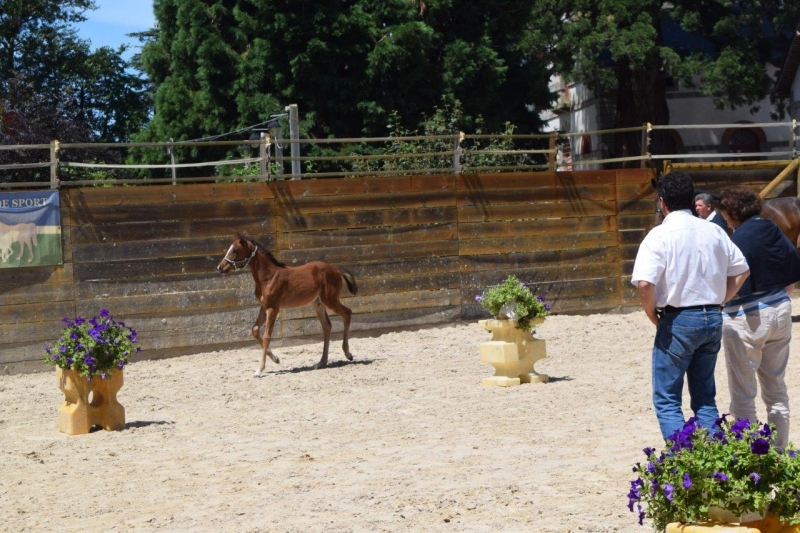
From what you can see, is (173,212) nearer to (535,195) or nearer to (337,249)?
(337,249)

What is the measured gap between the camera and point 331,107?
26.4 metres

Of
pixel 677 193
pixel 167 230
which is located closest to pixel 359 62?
pixel 167 230

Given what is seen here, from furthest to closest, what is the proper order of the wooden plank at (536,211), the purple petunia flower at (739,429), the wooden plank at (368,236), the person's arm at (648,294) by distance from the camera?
the wooden plank at (536,211) → the wooden plank at (368,236) → the person's arm at (648,294) → the purple petunia flower at (739,429)

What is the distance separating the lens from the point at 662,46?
31.1 metres

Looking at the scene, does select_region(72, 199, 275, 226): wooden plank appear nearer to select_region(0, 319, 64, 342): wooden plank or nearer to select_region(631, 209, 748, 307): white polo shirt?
select_region(0, 319, 64, 342): wooden plank

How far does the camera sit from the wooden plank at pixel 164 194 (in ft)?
47.9

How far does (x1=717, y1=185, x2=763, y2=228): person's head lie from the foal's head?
7542mm

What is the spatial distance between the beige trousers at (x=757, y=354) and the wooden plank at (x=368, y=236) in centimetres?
976

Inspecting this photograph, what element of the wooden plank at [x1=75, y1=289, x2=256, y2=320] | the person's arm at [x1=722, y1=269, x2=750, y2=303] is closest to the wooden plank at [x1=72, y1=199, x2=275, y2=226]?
the wooden plank at [x1=75, y1=289, x2=256, y2=320]

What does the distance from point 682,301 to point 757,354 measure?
814 mm

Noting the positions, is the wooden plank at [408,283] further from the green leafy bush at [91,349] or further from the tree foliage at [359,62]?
the tree foliage at [359,62]

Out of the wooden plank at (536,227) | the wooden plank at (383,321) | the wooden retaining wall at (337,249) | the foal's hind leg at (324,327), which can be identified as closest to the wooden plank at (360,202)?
the wooden retaining wall at (337,249)

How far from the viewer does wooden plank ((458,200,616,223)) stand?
16.5 m

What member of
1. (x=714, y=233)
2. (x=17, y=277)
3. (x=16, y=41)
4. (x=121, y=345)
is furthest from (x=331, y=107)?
(x=16, y=41)
